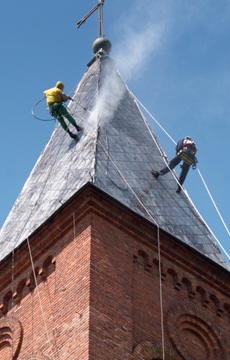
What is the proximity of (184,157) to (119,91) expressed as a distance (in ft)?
11.0

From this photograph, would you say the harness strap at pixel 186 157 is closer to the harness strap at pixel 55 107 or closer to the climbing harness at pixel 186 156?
the climbing harness at pixel 186 156

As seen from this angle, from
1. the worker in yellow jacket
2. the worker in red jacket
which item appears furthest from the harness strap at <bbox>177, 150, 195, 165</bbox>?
the worker in yellow jacket

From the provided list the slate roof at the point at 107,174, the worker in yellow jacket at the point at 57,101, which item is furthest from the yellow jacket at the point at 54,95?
the slate roof at the point at 107,174

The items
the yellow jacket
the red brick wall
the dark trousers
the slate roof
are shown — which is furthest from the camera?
the dark trousers

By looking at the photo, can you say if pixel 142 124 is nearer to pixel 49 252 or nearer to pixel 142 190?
pixel 142 190

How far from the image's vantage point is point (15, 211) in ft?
87.8

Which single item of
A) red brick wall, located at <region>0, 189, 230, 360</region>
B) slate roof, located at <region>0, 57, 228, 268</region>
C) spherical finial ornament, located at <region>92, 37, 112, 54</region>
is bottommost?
red brick wall, located at <region>0, 189, 230, 360</region>

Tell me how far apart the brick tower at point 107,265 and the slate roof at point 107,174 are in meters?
0.03

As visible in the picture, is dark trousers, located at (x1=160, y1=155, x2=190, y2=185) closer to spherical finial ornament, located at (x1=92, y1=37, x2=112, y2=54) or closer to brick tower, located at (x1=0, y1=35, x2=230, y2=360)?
brick tower, located at (x1=0, y1=35, x2=230, y2=360)

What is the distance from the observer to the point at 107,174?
25156mm

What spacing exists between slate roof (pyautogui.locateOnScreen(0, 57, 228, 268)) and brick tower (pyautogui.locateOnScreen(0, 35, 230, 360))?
3cm

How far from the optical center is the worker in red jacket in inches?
1051

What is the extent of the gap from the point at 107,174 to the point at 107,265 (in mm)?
2922

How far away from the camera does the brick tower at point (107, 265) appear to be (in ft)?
72.1
